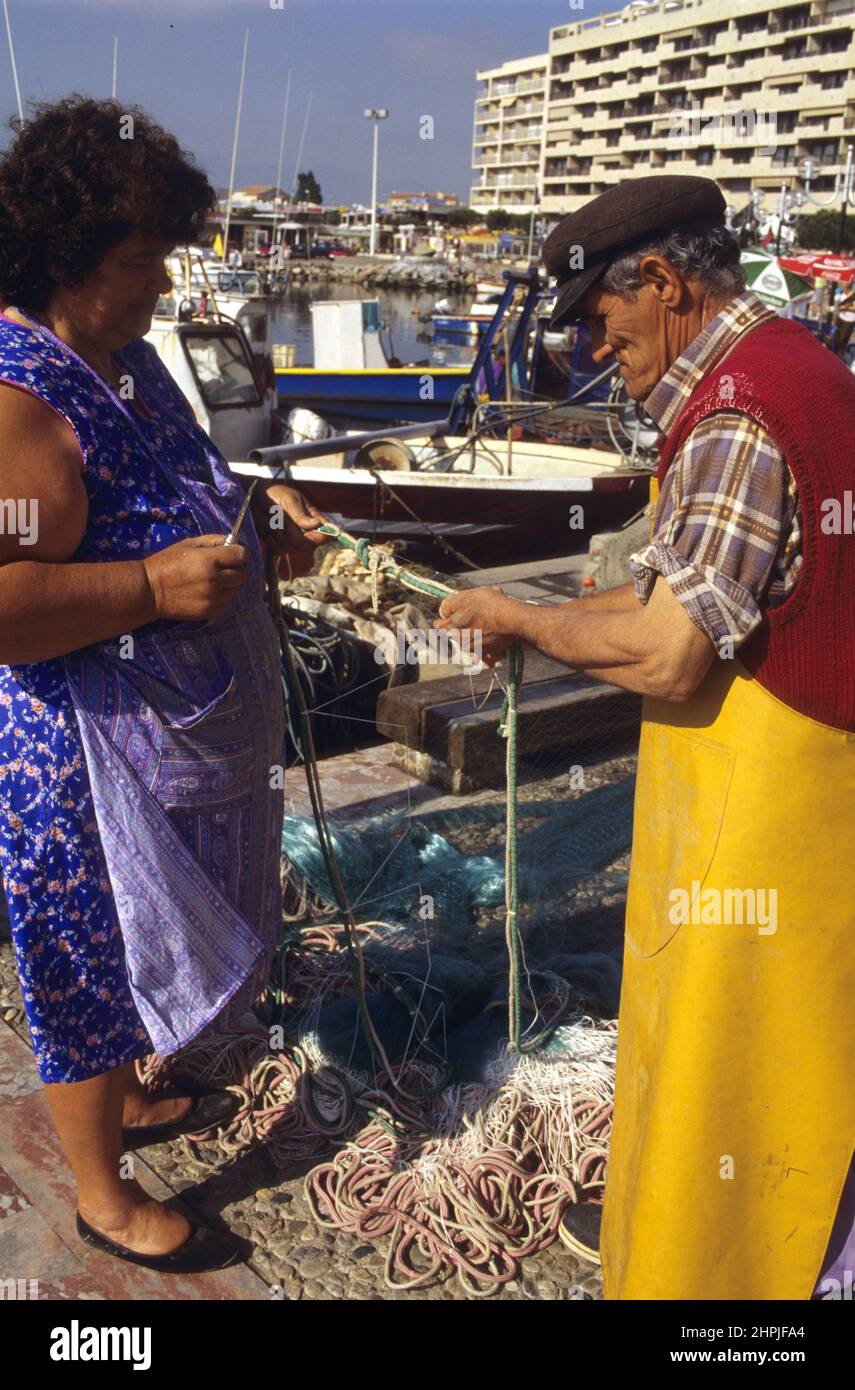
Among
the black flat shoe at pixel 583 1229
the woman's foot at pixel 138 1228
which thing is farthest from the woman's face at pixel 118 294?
the black flat shoe at pixel 583 1229

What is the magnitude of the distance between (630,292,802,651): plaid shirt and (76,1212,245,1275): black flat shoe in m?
1.57

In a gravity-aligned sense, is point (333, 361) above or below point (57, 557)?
above

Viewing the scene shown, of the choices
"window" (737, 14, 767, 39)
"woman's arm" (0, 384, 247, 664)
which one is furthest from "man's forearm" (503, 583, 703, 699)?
"window" (737, 14, 767, 39)

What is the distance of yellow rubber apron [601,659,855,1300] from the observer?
1598 mm

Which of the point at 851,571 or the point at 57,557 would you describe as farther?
the point at 57,557

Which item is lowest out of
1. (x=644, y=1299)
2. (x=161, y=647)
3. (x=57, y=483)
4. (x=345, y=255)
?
(x=644, y=1299)

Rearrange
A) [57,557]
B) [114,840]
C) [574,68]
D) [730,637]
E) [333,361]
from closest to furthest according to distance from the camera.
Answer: [730,637], [57,557], [114,840], [333,361], [574,68]

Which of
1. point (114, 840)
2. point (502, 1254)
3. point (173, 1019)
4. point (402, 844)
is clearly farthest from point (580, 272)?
point (402, 844)

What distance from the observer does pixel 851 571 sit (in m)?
1.51

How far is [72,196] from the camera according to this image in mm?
1808

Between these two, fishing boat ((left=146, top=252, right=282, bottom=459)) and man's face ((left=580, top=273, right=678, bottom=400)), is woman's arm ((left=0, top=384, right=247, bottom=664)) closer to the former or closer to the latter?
man's face ((left=580, top=273, right=678, bottom=400))

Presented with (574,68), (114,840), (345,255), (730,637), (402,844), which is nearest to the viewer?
(730,637)

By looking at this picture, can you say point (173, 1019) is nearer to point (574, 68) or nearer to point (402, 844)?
point (402, 844)
